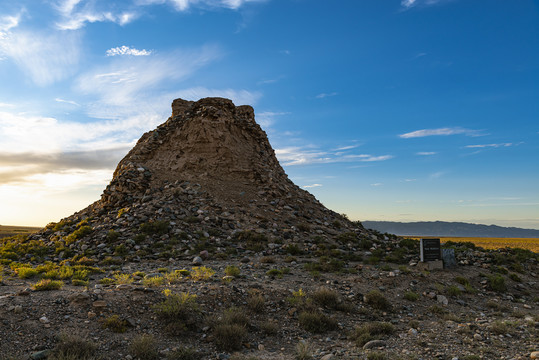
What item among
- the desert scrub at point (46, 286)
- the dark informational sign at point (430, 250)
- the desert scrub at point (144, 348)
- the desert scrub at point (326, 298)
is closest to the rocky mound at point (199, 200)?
the dark informational sign at point (430, 250)

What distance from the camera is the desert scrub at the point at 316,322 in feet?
30.1

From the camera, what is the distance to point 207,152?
26547 mm

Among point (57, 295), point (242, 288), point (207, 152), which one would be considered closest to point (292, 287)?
point (242, 288)

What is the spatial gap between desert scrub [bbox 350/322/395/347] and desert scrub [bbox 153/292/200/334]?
4213mm

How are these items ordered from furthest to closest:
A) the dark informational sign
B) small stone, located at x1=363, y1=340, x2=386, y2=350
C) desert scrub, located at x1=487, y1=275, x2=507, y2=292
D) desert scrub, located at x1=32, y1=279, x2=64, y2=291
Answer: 1. the dark informational sign
2. desert scrub, located at x1=487, y1=275, x2=507, y2=292
3. desert scrub, located at x1=32, y1=279, x2=64, y2=291
4. small stone, located at x1=363, y1=340, x2=386, y2=350

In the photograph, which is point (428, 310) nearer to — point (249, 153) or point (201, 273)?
point (201, 273)

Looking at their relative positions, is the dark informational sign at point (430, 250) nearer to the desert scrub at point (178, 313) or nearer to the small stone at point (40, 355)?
the desert scrub at point (178, 313)

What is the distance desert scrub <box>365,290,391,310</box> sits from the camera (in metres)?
11.1

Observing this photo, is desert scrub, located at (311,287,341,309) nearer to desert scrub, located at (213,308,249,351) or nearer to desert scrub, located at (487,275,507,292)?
desert scrub, located at (213,308,249,351)

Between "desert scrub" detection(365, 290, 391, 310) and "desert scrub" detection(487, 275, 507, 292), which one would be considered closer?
"desert scrub" detection(365, 290, 391, 310)

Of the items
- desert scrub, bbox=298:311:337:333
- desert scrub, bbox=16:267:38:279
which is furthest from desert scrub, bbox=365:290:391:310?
desert scrub, bbox=16:267:38:279

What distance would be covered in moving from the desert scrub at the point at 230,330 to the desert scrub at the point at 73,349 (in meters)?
2.68

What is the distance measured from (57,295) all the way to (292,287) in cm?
729

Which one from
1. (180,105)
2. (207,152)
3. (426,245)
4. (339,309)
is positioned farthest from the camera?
(180,105)
